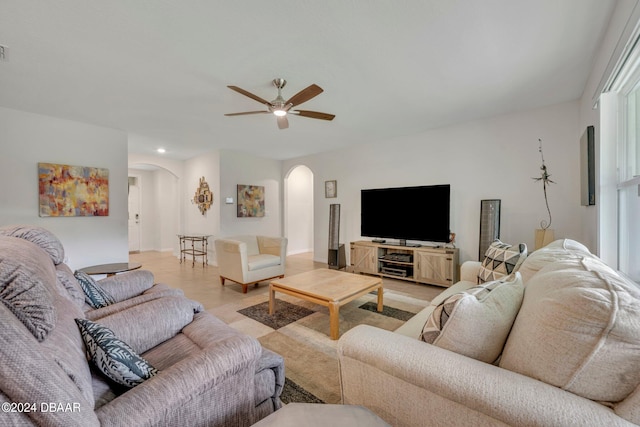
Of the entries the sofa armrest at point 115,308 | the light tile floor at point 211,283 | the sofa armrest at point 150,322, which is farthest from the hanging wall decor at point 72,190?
the sofa armrest at point 150,322

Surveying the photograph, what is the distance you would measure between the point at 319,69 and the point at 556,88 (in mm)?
2586

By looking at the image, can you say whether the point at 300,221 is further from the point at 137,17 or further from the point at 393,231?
the point at 137,17

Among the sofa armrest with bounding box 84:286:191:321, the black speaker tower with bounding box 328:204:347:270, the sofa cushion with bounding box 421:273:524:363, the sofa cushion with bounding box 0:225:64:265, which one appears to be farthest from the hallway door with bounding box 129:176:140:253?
the sofa cushion with bounding box 421:273:524:363

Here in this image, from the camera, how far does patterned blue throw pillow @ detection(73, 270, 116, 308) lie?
5.69 feet

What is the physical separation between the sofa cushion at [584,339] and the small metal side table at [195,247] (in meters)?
5.72

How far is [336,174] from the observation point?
5.66 meters

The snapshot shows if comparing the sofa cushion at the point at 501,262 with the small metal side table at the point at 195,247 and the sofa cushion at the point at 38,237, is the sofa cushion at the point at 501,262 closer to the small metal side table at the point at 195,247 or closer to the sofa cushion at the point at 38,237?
the sofa cushion at the point at 38,237

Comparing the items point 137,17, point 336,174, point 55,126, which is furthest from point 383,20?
point 55,126

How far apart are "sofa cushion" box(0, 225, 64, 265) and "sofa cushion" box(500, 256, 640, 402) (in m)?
2.35

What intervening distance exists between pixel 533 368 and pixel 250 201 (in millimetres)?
5668

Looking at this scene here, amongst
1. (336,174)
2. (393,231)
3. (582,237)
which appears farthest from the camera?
(336,174)

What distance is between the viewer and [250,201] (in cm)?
598

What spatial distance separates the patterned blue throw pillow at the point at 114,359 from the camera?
0.99 metres

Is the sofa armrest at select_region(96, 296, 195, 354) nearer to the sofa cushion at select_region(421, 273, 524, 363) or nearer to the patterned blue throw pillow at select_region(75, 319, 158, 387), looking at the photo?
the patterned blue throw pillow at select_region(75, 319, 158, 387)
